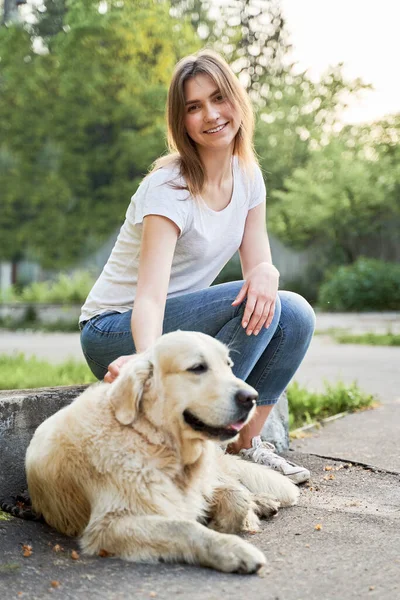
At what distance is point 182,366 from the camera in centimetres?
247

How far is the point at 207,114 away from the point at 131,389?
142cm

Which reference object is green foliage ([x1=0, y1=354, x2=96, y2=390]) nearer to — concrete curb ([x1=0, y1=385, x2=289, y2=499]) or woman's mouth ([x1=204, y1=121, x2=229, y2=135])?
concrete curb ([x1=0, y1=385, x2=289, y2=499])

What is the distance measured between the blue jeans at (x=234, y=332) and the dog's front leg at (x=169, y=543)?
37.8 inches

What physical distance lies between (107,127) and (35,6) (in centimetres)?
617

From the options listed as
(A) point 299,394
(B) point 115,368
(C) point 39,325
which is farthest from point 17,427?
(C) point 39,325

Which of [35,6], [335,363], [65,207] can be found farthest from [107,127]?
[335,363]

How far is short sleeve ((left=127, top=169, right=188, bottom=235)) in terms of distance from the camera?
3178mm

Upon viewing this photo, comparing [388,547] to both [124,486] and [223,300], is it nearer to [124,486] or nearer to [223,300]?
[124,486]

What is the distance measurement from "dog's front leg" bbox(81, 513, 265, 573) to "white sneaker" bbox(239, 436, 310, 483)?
3.42 ft

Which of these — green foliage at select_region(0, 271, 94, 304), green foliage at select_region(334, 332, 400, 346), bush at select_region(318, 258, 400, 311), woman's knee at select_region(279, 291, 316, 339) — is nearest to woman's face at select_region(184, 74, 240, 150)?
woman's knee at select_region(279, 291, 316, 339)

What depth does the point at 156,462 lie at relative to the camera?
8.36 ft

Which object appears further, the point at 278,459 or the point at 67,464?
the point at 278,459

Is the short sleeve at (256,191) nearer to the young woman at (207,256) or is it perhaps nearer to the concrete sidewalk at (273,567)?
the young woman at (207,256)

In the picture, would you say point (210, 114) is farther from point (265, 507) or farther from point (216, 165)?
point (265, 507)
